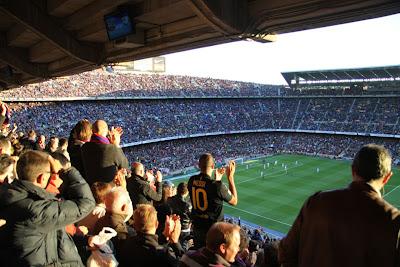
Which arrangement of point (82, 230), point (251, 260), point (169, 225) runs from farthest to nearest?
point (251, 260) → point (82, 230) → point (169, 225)

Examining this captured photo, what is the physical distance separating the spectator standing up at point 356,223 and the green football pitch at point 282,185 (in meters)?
19.4

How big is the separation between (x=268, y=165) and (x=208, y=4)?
119 feet

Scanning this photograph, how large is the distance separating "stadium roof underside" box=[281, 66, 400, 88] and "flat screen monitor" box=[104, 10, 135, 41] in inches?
1755

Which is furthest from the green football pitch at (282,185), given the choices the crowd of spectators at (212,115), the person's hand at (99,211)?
the person's hand at (99,211)

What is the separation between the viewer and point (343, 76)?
48750 millimetres

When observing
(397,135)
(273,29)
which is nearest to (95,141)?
(273,29)

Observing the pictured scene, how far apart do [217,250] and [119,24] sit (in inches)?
150

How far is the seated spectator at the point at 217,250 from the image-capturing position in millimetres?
2432

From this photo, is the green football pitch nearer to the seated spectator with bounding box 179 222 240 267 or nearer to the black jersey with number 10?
the black jersey with number 10

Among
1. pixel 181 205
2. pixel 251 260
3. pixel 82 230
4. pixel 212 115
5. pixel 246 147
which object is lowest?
pixel 246 147

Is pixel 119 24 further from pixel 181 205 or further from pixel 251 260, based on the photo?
pixel 251 260

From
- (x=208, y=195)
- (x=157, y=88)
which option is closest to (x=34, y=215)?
(x=208, y=195)

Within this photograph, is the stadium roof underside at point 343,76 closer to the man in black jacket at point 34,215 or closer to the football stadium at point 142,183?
the football stadium at point 142,183

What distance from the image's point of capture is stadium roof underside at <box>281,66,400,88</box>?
146 feet
